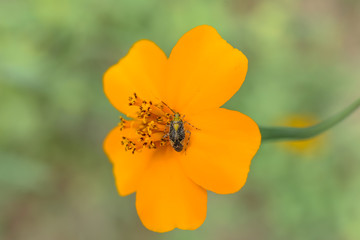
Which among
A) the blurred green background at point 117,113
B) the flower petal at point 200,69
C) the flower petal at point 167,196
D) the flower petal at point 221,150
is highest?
the flower petal at point 200,69

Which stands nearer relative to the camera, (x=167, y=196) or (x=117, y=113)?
(x=167, y=196)

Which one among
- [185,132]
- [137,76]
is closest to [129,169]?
[185,132]

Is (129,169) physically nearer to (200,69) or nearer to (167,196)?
(167,196)

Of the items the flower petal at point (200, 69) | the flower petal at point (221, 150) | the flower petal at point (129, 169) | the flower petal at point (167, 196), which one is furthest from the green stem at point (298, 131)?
the flower petal at point (129, 169)

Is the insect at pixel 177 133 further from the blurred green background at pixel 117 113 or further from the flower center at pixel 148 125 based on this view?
the blurred green background at pixel 117 113

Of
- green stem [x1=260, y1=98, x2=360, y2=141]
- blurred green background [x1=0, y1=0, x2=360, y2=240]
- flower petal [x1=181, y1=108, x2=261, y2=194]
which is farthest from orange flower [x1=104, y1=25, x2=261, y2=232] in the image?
blurred green background [x1=0, y1=0, x2=360, y2=240]

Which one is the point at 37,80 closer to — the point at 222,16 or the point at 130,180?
the point at 222,16
